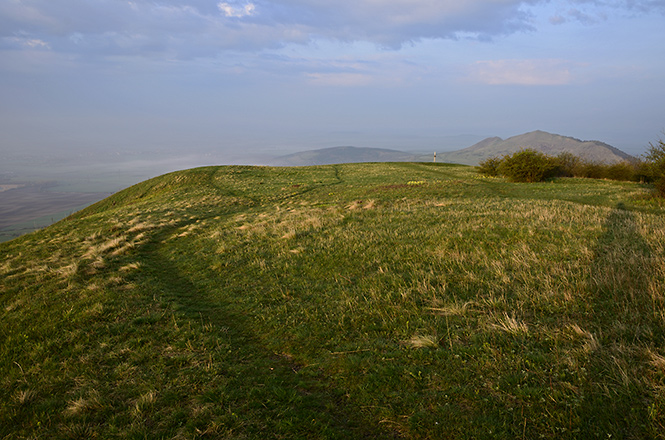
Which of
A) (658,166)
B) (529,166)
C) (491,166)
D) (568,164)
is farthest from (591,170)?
(658,166)

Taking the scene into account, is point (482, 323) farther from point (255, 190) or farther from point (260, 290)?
point (255, 190)

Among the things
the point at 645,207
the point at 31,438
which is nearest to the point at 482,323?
the point at 31,438

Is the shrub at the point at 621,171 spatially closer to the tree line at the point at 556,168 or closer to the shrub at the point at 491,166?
the tree line at the point at 556,168

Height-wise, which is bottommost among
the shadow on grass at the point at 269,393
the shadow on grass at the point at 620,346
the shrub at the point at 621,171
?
the shadow on grass at the point at 269,393

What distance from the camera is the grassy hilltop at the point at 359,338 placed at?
4.26m

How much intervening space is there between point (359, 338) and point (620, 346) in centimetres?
431

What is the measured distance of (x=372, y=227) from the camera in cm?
1486

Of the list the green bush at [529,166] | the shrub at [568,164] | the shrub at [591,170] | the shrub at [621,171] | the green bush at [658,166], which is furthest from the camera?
the shrub at [568,164]

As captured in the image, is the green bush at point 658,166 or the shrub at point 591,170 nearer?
the green bush at point 658,166

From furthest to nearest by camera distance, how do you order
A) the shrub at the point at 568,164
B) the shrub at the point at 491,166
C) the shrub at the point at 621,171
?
1. the shrub at the point at 491,166
2. the shrub at the point at 568,164
3. the shrub at the point at 621,171

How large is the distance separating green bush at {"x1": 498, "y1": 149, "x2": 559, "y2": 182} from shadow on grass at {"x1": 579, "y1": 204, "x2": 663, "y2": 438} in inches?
1483

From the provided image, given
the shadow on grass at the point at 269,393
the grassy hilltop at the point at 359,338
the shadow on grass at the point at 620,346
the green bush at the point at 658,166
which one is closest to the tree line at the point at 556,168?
the green bush at the point at 658,166

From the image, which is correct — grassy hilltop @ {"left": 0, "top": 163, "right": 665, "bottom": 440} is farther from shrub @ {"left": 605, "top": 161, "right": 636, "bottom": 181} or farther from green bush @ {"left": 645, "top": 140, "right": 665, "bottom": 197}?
shrub @ {"left": 605, "top": 161, "right": 636, "bottom": 181}

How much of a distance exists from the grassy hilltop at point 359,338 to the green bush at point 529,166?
31073mm
